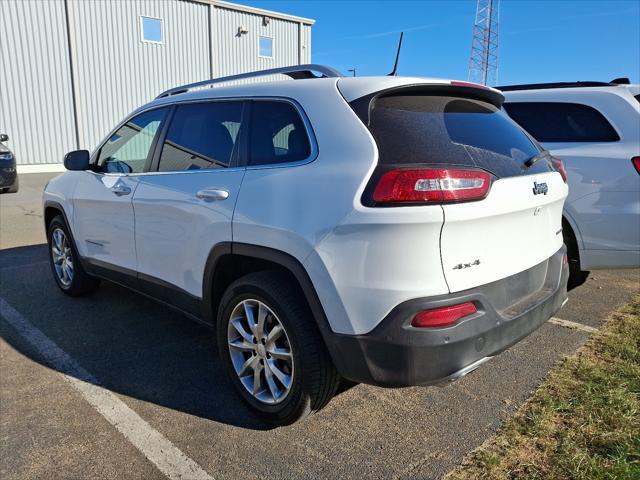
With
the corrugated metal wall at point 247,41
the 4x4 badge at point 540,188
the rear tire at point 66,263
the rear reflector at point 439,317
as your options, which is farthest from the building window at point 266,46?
the rear reflector at point 439,317

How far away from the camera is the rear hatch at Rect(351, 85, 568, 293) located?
2186 mm

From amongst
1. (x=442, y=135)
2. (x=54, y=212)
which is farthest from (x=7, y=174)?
(x=442, y=135)

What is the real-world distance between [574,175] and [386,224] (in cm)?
279

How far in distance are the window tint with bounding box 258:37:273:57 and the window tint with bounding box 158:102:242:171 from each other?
67.4 ft

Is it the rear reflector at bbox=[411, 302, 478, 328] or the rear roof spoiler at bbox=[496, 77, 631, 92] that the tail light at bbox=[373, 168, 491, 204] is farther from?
the rear roof spoiler at bbox=[496, 77, 631, 92]

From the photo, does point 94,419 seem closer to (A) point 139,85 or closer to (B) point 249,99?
(B) point 249,99

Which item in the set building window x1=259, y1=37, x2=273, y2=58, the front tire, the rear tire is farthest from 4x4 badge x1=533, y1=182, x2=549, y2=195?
building window x1=259, y1=37, x2=273, y2=58

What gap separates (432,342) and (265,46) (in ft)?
74.3

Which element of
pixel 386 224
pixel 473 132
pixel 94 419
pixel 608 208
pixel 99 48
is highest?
pixel 99 48

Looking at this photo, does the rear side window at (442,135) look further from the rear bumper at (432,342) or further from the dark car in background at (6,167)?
the dark car in background at (6,167)

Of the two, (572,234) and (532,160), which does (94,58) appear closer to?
(572,234)

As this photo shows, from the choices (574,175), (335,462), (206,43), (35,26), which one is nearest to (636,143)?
(574,175)

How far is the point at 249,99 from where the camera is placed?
9.87 feet

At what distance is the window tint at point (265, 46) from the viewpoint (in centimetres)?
2253
